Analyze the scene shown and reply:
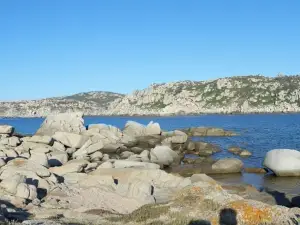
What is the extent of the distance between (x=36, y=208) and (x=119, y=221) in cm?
667

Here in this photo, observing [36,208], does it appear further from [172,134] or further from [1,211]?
[172,134]

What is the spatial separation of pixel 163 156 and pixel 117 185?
14898mm

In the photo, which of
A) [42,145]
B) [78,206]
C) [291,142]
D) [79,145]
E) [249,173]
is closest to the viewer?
[78,206]

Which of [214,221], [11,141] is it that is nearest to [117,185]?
[214,221]

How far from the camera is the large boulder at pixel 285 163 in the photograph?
1364 inches

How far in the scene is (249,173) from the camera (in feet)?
123

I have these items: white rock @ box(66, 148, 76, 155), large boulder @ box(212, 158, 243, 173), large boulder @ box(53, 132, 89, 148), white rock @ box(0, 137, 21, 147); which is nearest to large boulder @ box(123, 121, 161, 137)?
large boulder @ box(53, 132, 89, 148)

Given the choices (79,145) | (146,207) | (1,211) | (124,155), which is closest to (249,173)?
(124,155)

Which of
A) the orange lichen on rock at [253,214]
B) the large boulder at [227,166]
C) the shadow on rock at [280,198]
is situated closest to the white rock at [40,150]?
the large boulder at [227,166]

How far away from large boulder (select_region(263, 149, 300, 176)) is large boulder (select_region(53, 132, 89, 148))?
21.0m

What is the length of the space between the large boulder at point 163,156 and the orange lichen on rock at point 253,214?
88.1 feet

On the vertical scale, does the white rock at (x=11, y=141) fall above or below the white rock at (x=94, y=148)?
above

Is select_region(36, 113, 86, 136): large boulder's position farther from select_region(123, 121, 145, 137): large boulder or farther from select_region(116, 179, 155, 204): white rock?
select_region(116, 179, 155, 204): white rock

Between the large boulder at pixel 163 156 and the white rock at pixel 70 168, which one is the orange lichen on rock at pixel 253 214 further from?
the large boulder at pixel 163 156
